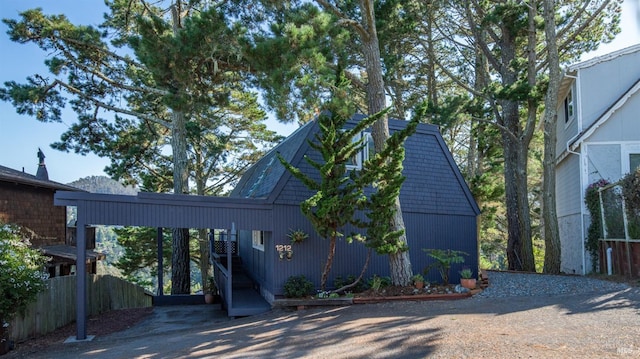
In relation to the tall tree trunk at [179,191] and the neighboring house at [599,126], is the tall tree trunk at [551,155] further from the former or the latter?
the tall tree trunk at [179,191]

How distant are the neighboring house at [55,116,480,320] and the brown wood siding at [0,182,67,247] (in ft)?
17.6

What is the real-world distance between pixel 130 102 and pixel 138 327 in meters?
12.5

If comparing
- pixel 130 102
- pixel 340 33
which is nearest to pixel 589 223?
pixel 340 33

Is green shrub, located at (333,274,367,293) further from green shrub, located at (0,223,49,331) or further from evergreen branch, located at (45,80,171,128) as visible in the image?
evergreen branch, located at (45,80,171,128)

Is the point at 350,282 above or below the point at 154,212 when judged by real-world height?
below

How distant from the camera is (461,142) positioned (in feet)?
89.2

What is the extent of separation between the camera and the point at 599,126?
1323 centimetres

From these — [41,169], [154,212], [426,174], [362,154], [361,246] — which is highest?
[41,169]

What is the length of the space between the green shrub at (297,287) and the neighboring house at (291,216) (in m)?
0.18

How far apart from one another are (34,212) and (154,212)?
26.5ft

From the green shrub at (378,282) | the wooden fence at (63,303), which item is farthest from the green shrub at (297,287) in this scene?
the wooden fence at (63,303)

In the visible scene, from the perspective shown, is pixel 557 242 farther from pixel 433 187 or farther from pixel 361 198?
pixel 361 198

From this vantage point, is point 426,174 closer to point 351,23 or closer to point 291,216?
point 291,216

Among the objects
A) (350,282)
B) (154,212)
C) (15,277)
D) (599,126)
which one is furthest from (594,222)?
(15,277)
